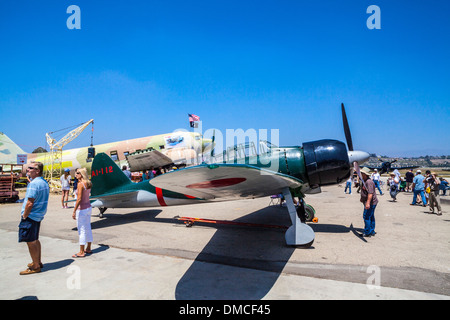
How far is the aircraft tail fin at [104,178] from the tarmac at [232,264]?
3.98ft

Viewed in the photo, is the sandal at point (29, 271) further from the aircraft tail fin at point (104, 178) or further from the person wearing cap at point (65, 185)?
the person wearing cap at point (65, 185)

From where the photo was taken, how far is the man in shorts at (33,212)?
368 centimetres

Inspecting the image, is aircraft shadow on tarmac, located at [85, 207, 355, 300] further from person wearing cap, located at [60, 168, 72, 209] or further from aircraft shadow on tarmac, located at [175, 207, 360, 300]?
person wearing cap, located at [60, 168, 72, 209]

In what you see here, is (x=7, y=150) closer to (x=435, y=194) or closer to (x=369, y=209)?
(x=369, y=209)

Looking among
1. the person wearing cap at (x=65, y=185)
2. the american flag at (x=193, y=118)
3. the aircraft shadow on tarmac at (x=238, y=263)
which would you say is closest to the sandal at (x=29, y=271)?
the aircraft shadow on tarmac at (x=238, y=263)

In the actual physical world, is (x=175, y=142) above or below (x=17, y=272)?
above

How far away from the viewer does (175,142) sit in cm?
2312

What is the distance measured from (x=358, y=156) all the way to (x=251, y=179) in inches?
146

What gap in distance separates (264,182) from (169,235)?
10.3ft

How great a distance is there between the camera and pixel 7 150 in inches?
1065

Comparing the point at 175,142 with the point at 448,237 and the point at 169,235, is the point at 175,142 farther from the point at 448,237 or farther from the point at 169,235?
the point at 448,237

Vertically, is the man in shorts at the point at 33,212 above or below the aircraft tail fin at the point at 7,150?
below

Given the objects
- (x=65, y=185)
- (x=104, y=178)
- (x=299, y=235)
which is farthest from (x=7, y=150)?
(x=299, y=235)
